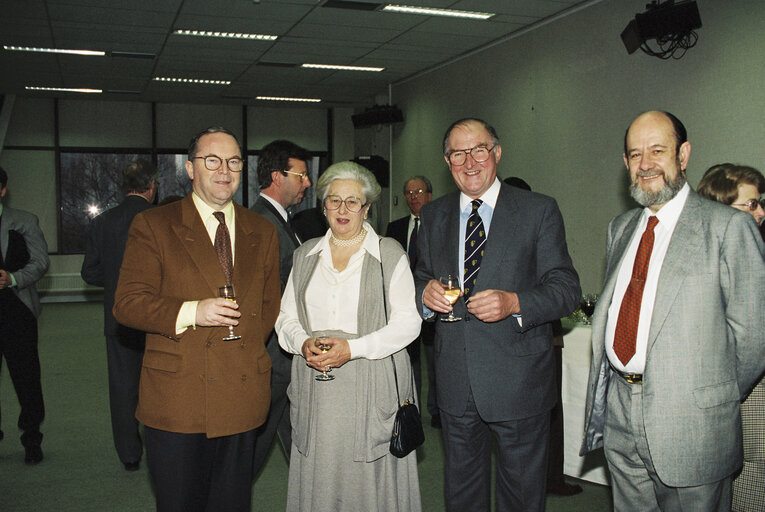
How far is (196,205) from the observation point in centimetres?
240

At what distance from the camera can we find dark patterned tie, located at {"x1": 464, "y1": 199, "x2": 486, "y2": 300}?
98.9 inches

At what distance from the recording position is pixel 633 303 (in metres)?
2.20

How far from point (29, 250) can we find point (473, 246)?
129 inches

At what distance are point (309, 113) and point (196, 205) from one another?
40.8ft

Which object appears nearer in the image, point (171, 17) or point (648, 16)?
point (648, 16)

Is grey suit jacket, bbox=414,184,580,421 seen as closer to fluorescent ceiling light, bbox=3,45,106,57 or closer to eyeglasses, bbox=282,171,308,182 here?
eyeglasses, bbox=282,171,308,182

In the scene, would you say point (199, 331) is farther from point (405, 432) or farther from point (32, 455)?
point (32, 455)

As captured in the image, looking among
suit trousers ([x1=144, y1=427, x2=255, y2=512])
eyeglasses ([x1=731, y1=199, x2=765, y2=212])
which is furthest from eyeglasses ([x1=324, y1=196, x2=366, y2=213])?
eyeglasses ([x1=731, y1=199, x2=765, y2=212])

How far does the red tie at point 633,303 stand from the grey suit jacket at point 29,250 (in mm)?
3683

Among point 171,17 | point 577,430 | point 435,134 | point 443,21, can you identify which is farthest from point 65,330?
point 577,430

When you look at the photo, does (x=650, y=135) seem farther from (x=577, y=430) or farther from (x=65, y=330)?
(x=65, y=330)

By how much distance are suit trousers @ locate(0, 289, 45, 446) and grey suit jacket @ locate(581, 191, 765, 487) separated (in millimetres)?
3907

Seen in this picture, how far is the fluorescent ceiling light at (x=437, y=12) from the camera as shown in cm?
676

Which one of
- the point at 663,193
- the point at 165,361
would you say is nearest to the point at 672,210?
the point at 663,193
